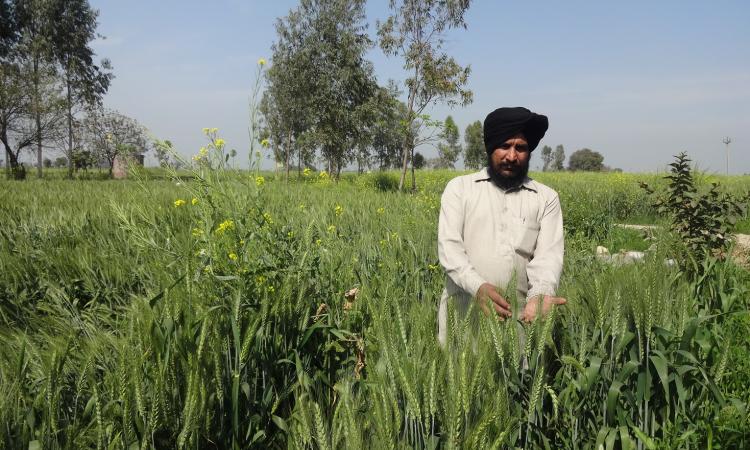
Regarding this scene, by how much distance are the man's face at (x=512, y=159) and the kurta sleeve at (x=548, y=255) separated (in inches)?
9.5

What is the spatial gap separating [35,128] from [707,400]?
36139 millimetres

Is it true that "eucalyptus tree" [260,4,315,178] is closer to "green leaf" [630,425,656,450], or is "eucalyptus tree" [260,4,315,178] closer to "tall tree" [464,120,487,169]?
"green leaf" [630,425,656,450]

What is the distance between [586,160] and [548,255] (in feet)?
434

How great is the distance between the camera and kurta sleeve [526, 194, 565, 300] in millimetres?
2357

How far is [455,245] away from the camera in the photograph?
2.47 meters

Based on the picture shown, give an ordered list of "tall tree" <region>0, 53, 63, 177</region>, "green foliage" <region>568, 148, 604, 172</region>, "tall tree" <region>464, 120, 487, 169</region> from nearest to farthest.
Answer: "tall tree" <region>0, 53, 63, 177</region> < "tall tree" <region>464, 120, 487, 169</region> < "green foliage" <region>568, 148, 604, 172</region>

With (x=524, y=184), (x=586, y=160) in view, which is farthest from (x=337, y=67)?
(x=586, y=160)

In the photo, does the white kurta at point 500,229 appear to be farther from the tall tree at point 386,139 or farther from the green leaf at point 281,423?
the tall tree at point 386,139

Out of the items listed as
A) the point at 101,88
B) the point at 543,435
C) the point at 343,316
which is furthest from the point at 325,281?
the point at 101,88

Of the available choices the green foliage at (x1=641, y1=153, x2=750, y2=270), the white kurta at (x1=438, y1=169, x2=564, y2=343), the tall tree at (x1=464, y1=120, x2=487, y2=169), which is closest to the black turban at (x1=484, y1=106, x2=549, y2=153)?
the white kurta at (x1=438, y1=169, x2=564, y2=343)

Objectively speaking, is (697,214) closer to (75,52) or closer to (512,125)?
(512,125)

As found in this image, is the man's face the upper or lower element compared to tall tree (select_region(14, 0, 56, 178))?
lower

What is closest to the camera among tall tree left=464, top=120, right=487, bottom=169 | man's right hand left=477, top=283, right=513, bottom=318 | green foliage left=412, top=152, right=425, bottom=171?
man's right hand left=477, top=283, right=513, bottom=318

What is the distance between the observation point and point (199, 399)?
1585 millimetres
